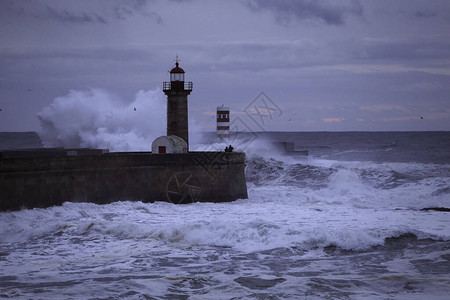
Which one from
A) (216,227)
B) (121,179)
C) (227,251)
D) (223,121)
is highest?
(223,121)

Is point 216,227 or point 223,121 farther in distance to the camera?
point 223,121

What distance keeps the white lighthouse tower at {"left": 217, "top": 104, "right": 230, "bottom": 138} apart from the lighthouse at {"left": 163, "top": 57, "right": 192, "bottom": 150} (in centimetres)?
209

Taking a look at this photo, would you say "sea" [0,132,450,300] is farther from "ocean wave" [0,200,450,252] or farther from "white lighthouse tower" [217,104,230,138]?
"white lighthouse tower" [217,104,230,138]

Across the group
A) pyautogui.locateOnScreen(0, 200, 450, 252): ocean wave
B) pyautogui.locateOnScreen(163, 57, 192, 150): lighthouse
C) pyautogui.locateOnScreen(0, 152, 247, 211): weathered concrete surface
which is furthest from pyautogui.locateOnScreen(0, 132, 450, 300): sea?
pyautogui.locateOnScreen(163, 57, 192, 150): lighthouse

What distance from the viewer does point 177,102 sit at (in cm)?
1716

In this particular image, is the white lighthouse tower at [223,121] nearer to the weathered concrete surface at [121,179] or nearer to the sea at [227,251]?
the weathered concrete surface at [121,179]

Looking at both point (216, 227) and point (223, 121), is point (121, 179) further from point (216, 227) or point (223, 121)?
point (223, 121)

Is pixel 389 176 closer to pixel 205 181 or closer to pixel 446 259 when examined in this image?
pixel 205 181

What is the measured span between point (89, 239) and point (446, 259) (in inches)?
239

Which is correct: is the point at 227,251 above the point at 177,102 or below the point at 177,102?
below

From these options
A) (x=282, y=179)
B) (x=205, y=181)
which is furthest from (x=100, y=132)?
(x=205, y=181)

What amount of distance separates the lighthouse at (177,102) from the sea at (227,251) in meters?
3.17

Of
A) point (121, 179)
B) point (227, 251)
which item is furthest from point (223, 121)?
point (227, 251)

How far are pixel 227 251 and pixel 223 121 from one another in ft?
33.7
